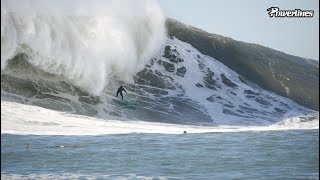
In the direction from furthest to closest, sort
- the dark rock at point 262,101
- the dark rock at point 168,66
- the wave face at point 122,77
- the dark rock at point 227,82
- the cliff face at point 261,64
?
the cliff face at point 261,64 → the dark rock at point 227,82 → the dark rock at point 168,66 → the dark rock at point 262,101 → the wave face at point 122,77

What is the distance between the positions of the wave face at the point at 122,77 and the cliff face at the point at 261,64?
1423 millimetres

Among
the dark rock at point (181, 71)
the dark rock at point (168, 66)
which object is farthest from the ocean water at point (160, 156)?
the dark rock at point (168, 66)

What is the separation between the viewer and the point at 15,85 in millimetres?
18328

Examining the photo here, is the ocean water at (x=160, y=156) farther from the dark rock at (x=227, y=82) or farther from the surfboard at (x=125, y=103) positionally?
the dark rock at (x=227, y=82)

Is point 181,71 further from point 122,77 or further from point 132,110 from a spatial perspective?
point 132,110

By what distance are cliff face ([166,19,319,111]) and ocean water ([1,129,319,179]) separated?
13606 millimetres

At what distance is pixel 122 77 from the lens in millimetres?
22875

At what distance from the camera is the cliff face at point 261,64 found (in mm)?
28312

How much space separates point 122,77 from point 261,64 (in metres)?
13.5

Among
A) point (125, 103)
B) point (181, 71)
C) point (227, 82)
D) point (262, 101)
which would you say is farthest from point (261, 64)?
point (125, 103)

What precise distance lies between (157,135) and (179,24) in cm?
1968

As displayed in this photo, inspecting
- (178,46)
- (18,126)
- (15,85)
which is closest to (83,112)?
(15,85)

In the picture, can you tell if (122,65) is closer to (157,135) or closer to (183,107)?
(183,107)

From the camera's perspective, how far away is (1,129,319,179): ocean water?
8.10 meters
